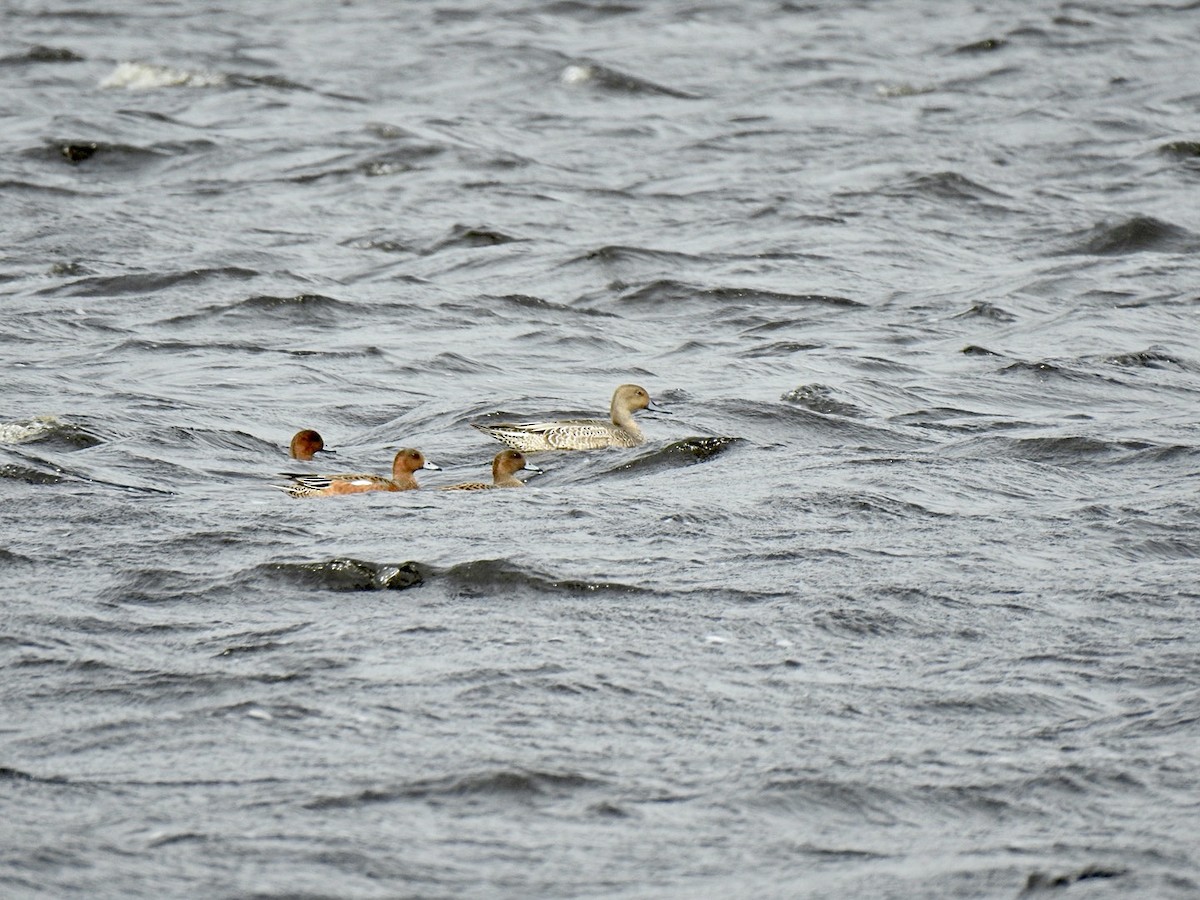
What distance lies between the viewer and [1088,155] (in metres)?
20.0

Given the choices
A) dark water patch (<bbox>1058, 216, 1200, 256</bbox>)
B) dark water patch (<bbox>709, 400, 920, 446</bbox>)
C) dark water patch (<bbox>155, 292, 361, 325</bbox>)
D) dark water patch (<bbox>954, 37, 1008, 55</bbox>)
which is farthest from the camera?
dark water patch (<bbox>954, 37, 1008, 55</bbox>)

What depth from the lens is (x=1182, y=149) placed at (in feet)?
65.9

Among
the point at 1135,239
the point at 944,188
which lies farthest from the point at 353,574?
the point at 944,188

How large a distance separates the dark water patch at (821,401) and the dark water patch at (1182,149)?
8.87 metres

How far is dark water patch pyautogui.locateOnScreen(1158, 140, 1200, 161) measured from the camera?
19.9m

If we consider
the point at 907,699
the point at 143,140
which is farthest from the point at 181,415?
the point at 143,140

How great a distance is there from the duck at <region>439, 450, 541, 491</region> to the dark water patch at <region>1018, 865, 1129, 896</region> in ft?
15.9

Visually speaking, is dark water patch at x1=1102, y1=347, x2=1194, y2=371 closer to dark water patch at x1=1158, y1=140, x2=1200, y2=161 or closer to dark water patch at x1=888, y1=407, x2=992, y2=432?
dark water patch at x1=888, y1=407, x2=992, y2=432

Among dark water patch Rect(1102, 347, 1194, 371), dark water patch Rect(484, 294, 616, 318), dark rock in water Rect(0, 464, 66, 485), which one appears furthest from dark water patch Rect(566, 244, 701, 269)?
dark rock in water Rect(0, 464, 66, 485)

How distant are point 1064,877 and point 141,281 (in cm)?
1119

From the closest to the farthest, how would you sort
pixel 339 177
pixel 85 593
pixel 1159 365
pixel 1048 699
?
pixel 1048 699
pixel 85 593
pixel 1159 365
pixel 339 177

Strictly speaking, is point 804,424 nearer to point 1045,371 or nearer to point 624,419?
point 624,419

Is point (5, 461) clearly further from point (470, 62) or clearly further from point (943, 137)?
point (470, 62)

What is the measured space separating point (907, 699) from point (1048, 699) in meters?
0.51
